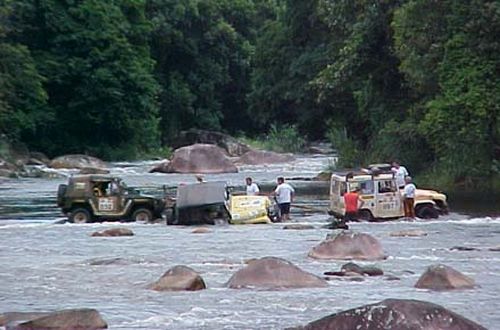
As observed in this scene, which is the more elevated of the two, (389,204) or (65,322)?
(389,204)

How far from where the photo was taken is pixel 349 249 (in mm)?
29438

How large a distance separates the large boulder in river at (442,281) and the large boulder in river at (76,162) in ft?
182

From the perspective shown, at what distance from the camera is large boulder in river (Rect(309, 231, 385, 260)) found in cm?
2941

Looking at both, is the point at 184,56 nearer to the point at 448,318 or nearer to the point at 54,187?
the point at 54,187

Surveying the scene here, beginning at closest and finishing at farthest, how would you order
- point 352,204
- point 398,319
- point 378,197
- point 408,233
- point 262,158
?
point 398,319 < point 408,233 < point 352,204 < point 378,197 < point 262,158

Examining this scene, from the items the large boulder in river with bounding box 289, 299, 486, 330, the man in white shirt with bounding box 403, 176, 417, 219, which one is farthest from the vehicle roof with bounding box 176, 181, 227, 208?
the large boulder in river with bounding box 289, 299, 486, 330

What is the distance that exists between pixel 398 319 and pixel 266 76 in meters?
78.2

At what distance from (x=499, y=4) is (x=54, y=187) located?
2412 cm

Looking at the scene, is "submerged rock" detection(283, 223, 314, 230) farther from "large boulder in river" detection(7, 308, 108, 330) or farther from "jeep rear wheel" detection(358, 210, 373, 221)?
"large boulder in river" detection(7, 308, 108, 330)

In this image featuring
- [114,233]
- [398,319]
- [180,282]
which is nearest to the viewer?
[398,319]

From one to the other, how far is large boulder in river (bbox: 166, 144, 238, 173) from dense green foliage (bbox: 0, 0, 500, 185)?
21.7 ft

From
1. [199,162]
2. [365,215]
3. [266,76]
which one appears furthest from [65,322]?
[266,76]

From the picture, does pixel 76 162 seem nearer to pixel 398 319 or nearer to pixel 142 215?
pixel 142 215

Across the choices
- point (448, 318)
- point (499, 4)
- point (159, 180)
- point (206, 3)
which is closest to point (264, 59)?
point (206, 3)
